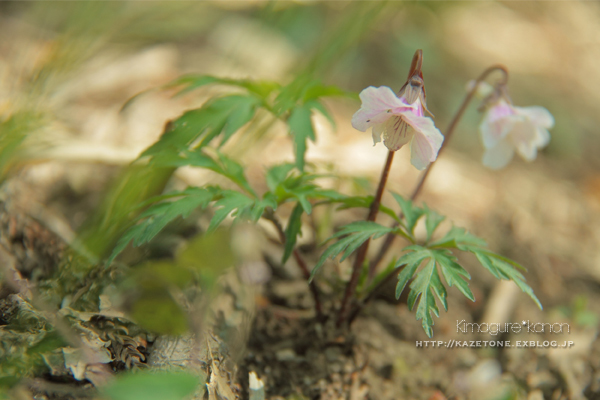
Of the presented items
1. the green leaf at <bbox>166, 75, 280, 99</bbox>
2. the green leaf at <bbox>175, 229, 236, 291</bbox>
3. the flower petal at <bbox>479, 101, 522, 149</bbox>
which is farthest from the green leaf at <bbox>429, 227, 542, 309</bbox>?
the green leaf at <bbox>166, 75, 280, 99</bbox>

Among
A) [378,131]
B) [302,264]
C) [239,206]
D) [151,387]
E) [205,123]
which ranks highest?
[378,131]

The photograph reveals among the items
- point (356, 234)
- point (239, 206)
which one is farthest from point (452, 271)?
point (239, 206)

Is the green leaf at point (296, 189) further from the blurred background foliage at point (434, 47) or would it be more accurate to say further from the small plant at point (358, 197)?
the blurred background foliage at point (434, 47)

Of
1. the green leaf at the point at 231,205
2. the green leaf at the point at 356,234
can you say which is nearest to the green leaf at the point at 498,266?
the green leaf at the point at 356,234

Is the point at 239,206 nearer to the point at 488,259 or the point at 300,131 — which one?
the point at 300,131

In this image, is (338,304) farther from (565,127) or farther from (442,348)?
(565,127)

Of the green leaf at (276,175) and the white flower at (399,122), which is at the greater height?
the white flower at (399,122)

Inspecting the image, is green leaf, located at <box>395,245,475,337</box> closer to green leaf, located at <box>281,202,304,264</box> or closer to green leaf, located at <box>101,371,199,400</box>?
green leaf, located at <box>281,202,304,264</box>
